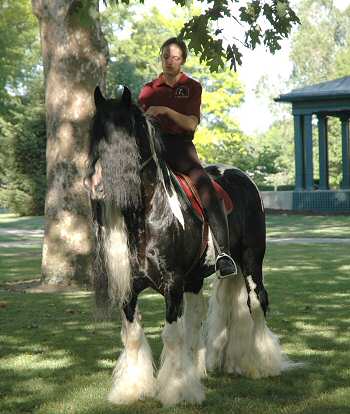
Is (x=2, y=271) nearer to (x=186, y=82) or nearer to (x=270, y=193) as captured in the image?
(x=186, y=82)

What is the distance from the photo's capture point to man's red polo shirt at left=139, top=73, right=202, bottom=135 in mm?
6562

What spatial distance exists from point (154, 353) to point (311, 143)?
3075 cm

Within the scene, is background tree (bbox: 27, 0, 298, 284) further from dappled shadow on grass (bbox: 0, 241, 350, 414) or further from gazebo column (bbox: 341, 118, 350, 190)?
gazebo column (bbox: 341, 118, 350, 190)

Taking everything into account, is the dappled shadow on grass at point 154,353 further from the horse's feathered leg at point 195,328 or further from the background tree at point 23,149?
the background tree at point 23,149

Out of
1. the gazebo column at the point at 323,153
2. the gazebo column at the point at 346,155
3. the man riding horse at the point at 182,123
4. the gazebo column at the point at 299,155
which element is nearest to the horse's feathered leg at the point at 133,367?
the man riding horse at the point at 182,123

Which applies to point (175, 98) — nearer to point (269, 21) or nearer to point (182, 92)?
point (182, 92)

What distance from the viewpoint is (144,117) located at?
595cm

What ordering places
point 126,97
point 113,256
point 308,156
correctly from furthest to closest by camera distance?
1. point 308,156
2. point 113,256
3. point 126,97

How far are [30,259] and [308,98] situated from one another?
71.5ft

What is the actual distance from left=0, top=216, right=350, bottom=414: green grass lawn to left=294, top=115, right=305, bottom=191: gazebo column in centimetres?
2312

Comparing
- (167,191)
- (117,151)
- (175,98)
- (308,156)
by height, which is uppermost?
(308,156)

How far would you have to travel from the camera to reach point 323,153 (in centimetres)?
3909

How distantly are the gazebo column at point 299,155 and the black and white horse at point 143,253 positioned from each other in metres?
31.5

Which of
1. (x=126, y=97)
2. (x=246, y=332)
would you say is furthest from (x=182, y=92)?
(x=246, y=332)
